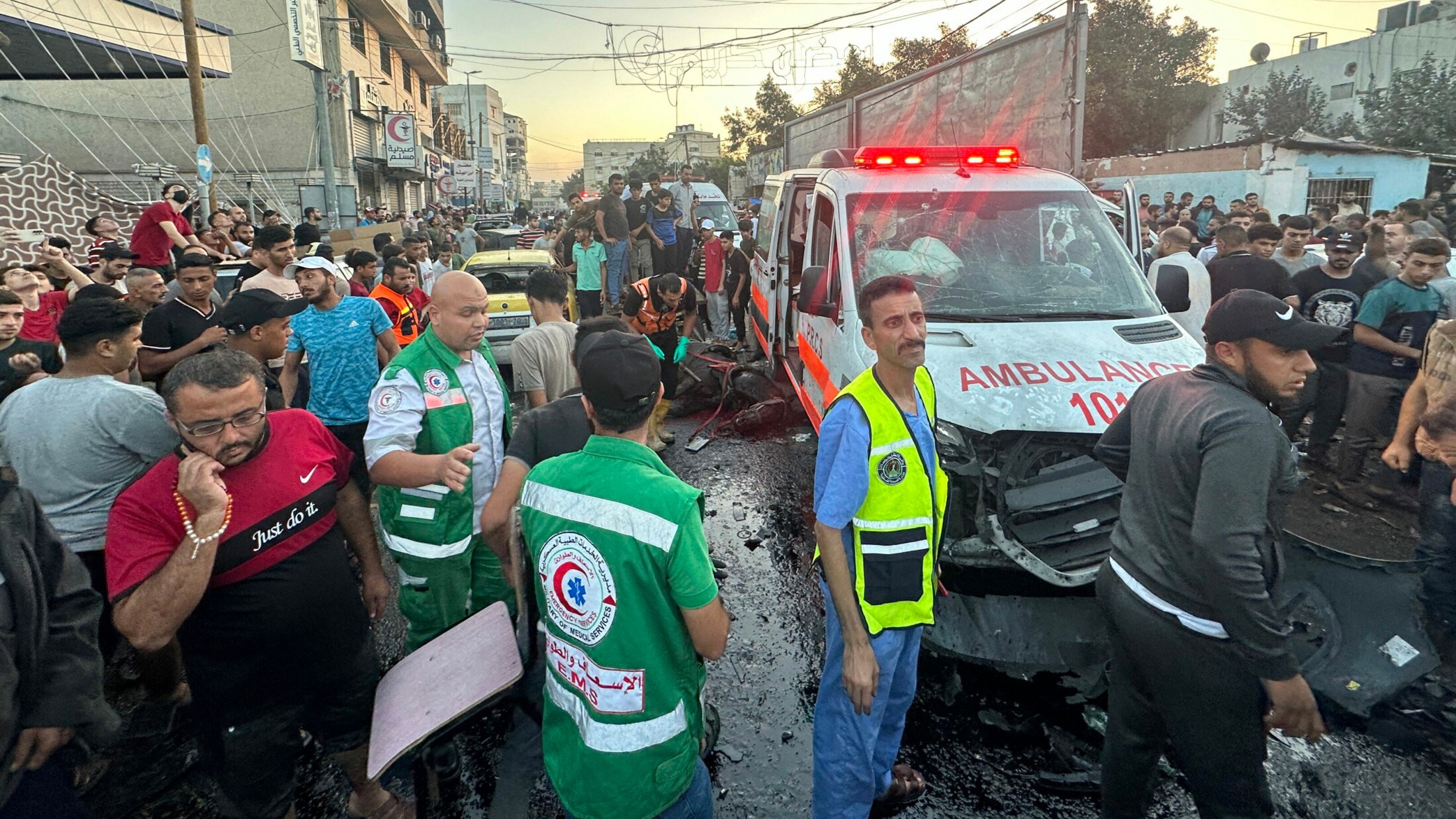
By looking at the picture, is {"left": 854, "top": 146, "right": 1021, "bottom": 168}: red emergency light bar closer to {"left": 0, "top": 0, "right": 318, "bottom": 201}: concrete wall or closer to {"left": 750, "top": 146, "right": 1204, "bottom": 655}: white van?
{"left": 750, "top": 146, "right": 1204, "bottom": 655}: white van

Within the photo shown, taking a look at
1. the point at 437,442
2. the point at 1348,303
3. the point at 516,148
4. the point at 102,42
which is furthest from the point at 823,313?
the point at 516,148

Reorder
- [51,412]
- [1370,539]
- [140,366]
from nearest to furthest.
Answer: [51,412] → [140,366] → [1370,539]

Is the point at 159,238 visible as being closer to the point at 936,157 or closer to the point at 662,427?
the point at 662,427

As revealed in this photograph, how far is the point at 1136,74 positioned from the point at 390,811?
40.1 metres

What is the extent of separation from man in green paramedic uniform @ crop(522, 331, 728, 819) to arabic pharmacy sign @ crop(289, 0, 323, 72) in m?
20.0

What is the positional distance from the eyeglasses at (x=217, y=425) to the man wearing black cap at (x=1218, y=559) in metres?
2.65

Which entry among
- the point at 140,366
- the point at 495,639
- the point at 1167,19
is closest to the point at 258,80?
the point at 140,366

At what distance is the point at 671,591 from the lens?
185 centimetres

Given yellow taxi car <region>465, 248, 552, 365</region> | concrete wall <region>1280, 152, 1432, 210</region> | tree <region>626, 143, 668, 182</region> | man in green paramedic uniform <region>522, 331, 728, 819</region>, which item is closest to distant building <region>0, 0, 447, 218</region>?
yellow taxi car <region>465, 248, 552, 365</region>

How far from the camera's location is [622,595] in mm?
1837

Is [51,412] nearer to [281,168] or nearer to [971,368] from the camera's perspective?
[971,368]

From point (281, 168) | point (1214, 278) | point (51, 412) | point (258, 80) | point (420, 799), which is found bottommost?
point (420, 799)

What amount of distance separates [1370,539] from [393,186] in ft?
137

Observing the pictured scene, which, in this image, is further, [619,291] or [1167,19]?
[1167,19]
